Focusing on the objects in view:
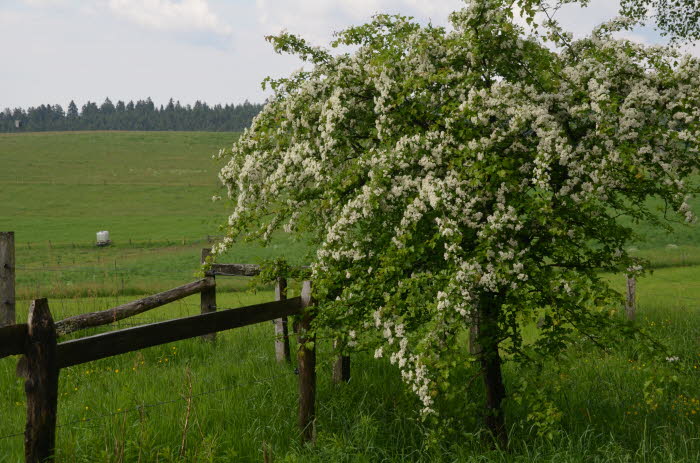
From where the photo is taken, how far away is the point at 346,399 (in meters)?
7.74

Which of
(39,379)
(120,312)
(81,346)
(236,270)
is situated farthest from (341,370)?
(39,379)

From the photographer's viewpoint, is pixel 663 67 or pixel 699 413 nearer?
pixel 663 67

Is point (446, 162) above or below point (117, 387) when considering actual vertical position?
above

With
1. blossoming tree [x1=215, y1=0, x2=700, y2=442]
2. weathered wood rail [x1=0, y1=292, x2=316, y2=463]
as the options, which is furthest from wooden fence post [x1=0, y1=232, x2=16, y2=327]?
weathered wood rail [x1=0, y1=292, x2=316, y2=463]

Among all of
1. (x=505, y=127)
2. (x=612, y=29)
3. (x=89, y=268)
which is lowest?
(x=89, y=268)

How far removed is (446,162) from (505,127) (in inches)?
35.1

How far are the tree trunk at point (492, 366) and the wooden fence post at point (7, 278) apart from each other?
9476 mm

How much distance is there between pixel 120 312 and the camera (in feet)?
30.6

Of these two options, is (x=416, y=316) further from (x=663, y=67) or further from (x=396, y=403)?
(x=663, y=67)

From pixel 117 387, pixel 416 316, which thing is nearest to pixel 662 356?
pixel 416 316

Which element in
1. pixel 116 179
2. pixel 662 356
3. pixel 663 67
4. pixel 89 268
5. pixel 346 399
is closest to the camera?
pixel 662 356

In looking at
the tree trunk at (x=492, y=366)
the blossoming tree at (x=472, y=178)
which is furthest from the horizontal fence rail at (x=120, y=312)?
the tree trunk at (x=492, y=366)

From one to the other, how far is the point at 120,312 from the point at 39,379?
511cm

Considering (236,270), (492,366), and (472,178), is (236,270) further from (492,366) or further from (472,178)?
(472,178)
